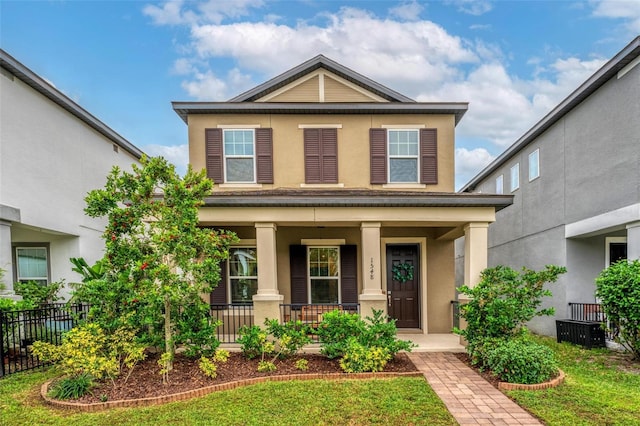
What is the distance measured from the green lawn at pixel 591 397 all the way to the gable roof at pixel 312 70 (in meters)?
7.71

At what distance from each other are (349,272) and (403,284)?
66.9 inches

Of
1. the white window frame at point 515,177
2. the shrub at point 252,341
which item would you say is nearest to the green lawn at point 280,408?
the shrub at point 252,341

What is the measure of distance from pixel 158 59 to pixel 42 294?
34.0 ft

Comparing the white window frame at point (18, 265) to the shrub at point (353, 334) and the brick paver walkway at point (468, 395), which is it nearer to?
the shrub at point (353, 334)

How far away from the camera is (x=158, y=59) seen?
564 inches

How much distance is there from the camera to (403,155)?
9500mm

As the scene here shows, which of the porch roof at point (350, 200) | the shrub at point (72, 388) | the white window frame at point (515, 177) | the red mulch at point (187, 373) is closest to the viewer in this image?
the shrub at point (72, 388)

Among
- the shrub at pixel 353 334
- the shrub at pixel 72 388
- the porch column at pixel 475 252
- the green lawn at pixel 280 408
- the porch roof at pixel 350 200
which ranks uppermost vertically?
the porch roof at pixel 350 200

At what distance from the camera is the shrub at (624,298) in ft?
22.2

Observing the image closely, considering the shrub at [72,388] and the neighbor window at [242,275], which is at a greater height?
the neighbor window at [242,275]

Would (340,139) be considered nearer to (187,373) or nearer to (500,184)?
(187,373)

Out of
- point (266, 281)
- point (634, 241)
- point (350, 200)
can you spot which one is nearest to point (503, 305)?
point (350, 200)

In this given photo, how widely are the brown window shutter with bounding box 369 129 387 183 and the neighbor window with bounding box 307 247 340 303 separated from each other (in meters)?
2.43

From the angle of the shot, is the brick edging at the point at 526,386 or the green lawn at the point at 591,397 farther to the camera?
the brick edging at the point at 526,386
